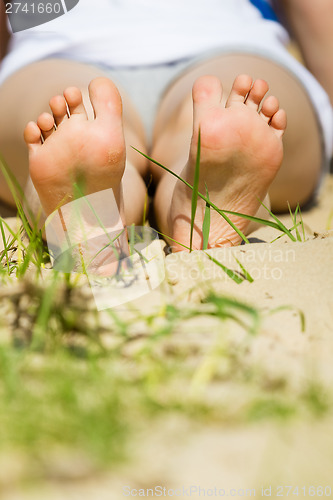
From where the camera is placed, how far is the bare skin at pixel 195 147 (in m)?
1.01

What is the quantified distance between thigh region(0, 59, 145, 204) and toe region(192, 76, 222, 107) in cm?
30

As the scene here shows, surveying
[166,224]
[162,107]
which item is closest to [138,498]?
[166,224]

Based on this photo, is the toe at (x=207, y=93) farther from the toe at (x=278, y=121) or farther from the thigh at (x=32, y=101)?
the thigh at (x=32, y=101)

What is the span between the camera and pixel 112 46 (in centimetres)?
152

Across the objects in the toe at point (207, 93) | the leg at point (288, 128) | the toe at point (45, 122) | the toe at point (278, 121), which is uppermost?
the toe at point (45, 122)

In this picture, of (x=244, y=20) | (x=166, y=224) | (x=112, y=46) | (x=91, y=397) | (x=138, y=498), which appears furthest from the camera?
(x=244, y=20)

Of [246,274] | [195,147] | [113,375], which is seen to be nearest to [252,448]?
[113,375]

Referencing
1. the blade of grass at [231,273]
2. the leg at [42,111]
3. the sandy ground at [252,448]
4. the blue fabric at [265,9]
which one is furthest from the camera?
the blue fabric at [265,9]

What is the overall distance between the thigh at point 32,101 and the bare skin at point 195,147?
250mm

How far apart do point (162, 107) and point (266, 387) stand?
3.56ft

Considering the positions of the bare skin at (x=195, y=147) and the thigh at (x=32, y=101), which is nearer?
the bare skin at (x=195, y=147)

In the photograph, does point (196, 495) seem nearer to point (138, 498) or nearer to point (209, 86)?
point (138, 498)

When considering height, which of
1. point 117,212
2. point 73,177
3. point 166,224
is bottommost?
point 166,224

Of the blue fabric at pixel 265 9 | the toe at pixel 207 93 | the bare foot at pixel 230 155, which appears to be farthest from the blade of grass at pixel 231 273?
the blue fabric at pixel 265 9
